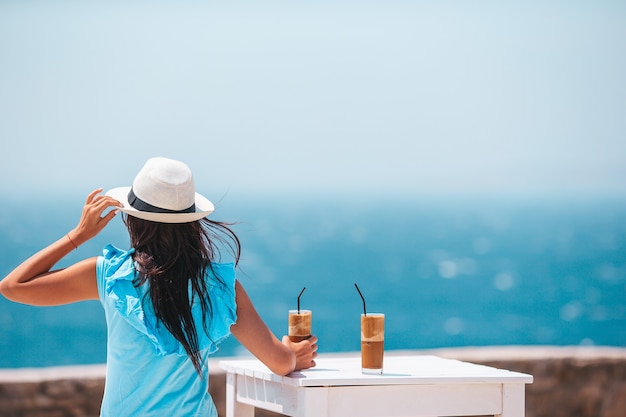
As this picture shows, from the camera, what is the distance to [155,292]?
8.59 feet

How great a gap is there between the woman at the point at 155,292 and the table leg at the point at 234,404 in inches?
18.6

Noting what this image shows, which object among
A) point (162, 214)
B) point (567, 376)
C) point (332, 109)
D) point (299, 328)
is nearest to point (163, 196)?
point (162, 214)

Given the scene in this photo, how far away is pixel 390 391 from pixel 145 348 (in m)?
0.63

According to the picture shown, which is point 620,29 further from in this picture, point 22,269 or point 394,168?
point 22,269

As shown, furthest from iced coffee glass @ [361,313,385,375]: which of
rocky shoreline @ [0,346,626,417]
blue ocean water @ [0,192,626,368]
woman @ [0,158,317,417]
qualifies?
blue ocean water @ [0,192,626,368]

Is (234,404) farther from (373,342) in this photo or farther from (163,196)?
(163,196)

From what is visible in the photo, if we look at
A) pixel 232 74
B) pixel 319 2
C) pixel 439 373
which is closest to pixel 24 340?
pixel 232 74

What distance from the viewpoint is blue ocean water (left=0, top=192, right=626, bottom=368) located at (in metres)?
43.5

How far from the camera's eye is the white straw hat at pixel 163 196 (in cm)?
268

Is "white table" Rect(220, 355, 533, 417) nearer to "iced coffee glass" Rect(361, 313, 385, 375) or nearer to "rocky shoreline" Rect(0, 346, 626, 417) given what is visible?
"iced coffee glass" Rect(361, 313, 385, 375)

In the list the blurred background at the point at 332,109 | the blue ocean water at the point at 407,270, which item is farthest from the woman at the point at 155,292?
the blurred background at the point at 332,109

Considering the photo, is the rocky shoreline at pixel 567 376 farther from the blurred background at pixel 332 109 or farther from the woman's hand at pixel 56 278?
the blurred background at pixel 332 109

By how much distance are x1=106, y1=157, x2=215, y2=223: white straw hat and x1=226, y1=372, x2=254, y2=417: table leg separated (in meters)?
0.65

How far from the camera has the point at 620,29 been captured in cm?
5834
